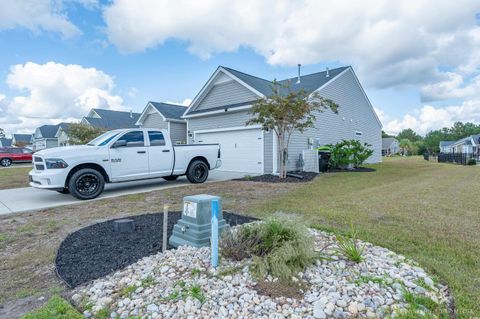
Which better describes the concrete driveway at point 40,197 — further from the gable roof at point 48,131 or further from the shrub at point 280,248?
the gable roof at point 48,131

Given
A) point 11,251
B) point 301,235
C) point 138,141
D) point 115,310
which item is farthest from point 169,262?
point 138,141

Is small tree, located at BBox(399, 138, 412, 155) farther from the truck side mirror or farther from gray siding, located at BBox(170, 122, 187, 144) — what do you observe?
the truck side mirror

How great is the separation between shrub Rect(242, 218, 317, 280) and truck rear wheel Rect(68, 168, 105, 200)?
5.78 metres

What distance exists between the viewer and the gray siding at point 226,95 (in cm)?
1375

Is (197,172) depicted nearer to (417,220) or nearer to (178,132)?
(417,220)

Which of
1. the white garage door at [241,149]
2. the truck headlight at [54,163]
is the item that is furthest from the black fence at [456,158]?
the truck headlight at [54,163]

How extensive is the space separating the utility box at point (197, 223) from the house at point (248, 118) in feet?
30.5

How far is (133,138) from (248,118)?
6127mm

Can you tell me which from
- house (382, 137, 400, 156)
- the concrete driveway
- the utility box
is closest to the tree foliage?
house (382, 137, 400, 156)

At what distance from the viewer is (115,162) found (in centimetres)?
789

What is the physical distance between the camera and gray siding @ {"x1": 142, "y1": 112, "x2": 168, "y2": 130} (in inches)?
776

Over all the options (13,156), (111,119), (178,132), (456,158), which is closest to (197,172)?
(178,132)

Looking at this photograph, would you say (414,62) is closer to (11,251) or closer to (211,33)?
(211,33)

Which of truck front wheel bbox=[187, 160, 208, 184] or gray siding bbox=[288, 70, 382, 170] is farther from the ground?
gray siding bbox=[288, 70, 382, 170]
